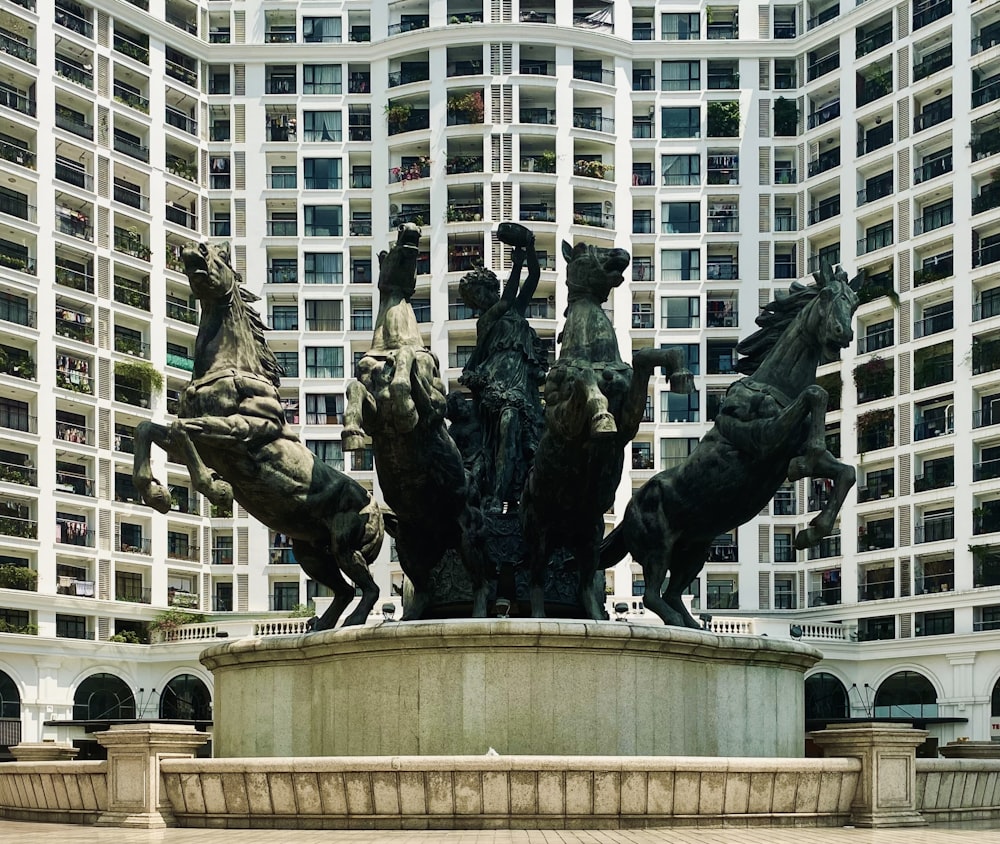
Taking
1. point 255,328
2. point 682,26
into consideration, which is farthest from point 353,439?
point 682,26

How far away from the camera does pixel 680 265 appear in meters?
101

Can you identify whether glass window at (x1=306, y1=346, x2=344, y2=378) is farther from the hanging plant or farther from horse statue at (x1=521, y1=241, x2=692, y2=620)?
horse statue at (x1=521, y1=241, x2=692, y2=620)

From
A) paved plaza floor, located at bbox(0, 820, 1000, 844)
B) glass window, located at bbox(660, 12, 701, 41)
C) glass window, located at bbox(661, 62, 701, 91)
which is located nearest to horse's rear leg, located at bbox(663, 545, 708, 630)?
paved plaza floor, located at bbox(0, 820, 1000, 844)

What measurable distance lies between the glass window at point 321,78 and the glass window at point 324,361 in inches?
640

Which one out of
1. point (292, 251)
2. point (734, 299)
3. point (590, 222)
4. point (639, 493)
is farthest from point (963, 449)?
point (639, 493)

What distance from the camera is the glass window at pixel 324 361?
99875mm

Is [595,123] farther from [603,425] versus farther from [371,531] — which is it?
[603,425]

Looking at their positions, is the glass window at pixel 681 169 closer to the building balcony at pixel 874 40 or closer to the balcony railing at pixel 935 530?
the building balcony at pixel 874 40

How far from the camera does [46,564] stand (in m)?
86.4

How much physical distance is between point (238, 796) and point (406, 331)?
24.1ft

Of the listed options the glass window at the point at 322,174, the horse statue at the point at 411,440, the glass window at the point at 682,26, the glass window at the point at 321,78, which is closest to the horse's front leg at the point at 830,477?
the horse statue at the point at 411,440

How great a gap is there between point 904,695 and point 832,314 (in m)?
65.2

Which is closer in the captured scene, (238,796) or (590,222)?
(238,796)

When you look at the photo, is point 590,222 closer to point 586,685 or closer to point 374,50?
point 374,50
